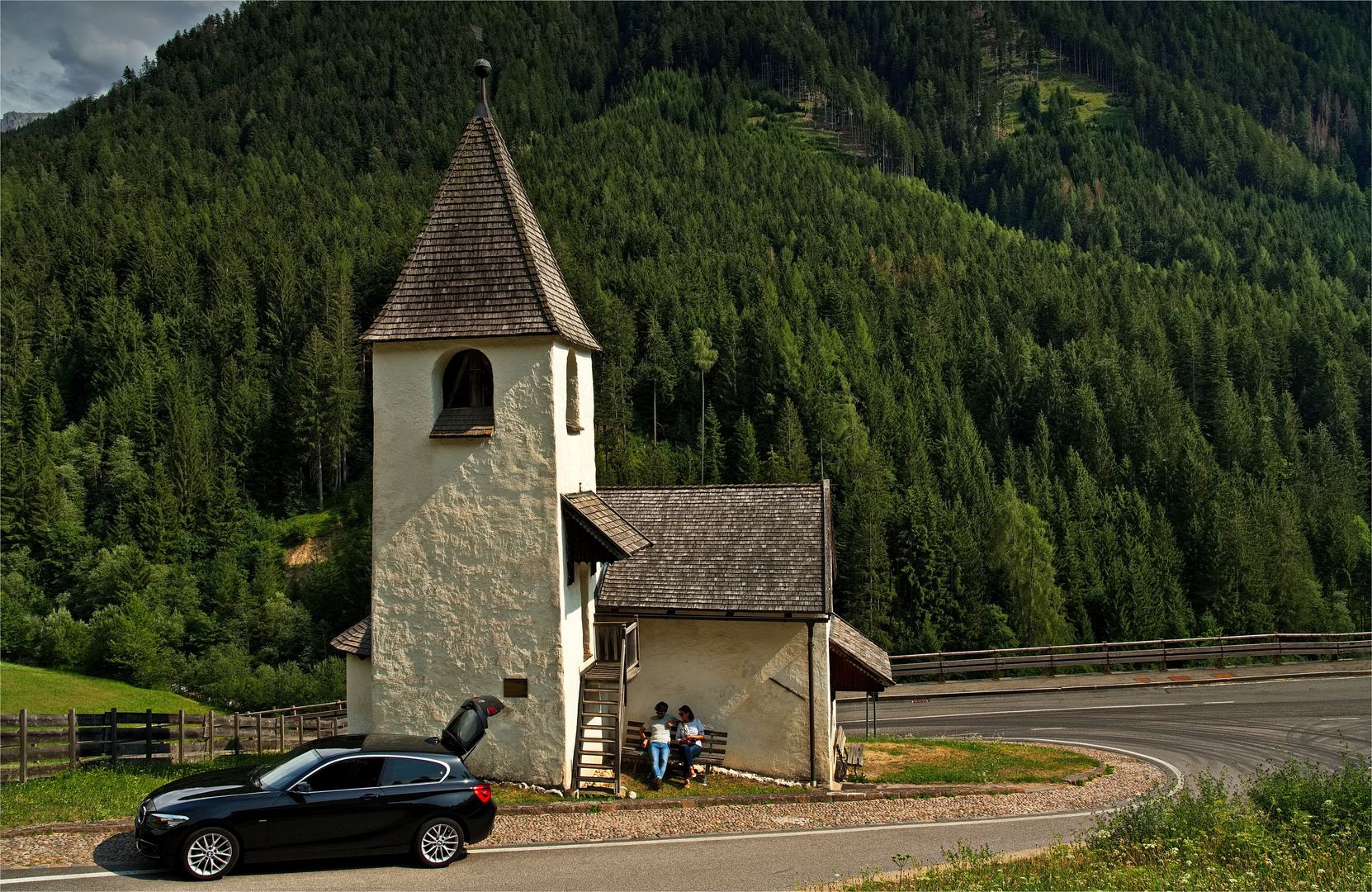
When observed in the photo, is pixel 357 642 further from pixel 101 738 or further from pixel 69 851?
pixel 69 851

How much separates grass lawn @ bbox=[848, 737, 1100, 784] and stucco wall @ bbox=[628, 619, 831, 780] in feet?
7.57

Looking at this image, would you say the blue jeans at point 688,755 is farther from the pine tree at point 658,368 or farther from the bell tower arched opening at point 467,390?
the pine tree at point 658,368

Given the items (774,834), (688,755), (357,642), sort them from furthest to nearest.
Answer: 1. (357,642)
2. (688,755)
3. (774,834)

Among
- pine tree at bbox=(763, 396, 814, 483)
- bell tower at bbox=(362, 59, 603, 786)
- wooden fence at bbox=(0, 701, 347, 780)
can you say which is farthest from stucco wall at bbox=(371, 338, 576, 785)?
pine tree at bbox=(763, 396, 814, 483)

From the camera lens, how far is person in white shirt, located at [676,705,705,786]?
1493cm

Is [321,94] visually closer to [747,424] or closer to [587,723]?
[747,424]

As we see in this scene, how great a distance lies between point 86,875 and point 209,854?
139 centimetres

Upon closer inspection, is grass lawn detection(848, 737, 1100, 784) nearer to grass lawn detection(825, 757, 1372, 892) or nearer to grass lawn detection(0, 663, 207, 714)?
grass lawn detection(825, 757, 1372, 892)

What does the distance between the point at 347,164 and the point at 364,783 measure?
5250 inches

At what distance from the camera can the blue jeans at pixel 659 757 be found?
573 inches

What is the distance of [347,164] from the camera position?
125438 millimetres

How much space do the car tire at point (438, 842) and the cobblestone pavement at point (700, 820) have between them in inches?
32.3

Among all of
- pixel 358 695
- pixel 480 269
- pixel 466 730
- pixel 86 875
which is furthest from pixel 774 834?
pixel 480 269

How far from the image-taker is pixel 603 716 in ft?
47.8
